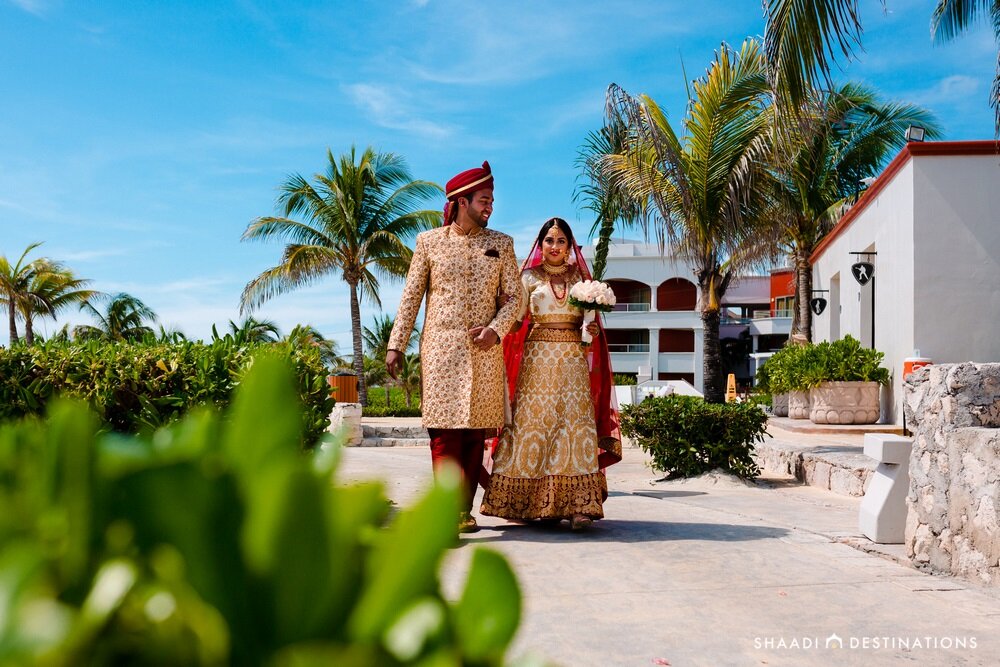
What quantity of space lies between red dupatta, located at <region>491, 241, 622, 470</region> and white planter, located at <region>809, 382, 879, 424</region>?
9.27m

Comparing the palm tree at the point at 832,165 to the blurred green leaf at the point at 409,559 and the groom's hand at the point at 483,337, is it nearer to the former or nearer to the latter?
the groom's hand at the point at 483,337

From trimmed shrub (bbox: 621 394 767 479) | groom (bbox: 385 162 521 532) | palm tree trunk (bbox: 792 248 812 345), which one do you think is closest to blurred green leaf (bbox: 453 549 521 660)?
groom (bbox: 385 162 521 532)

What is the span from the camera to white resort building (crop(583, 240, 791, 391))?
132 feet

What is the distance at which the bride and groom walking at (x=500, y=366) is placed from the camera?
4445mm

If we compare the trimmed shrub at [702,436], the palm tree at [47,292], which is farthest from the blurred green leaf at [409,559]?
the palm tree at [47,292]

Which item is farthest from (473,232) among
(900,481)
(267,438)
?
(267,438)

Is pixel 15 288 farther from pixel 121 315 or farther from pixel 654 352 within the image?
pixel 654 352

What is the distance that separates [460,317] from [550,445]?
0.87 meters

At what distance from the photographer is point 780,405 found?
17.0 metres

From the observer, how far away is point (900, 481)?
4.39 meters

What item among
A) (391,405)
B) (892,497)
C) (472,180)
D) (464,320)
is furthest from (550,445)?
(391,405)

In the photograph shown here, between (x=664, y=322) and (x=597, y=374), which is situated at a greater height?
(x=664, y=322)

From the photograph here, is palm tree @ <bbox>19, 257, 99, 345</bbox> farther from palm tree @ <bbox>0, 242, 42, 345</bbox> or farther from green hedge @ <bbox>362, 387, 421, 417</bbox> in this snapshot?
green hedge @ <bbox>362, 387, 421, 417</bbox>

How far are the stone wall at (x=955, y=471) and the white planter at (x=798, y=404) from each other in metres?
11.2
